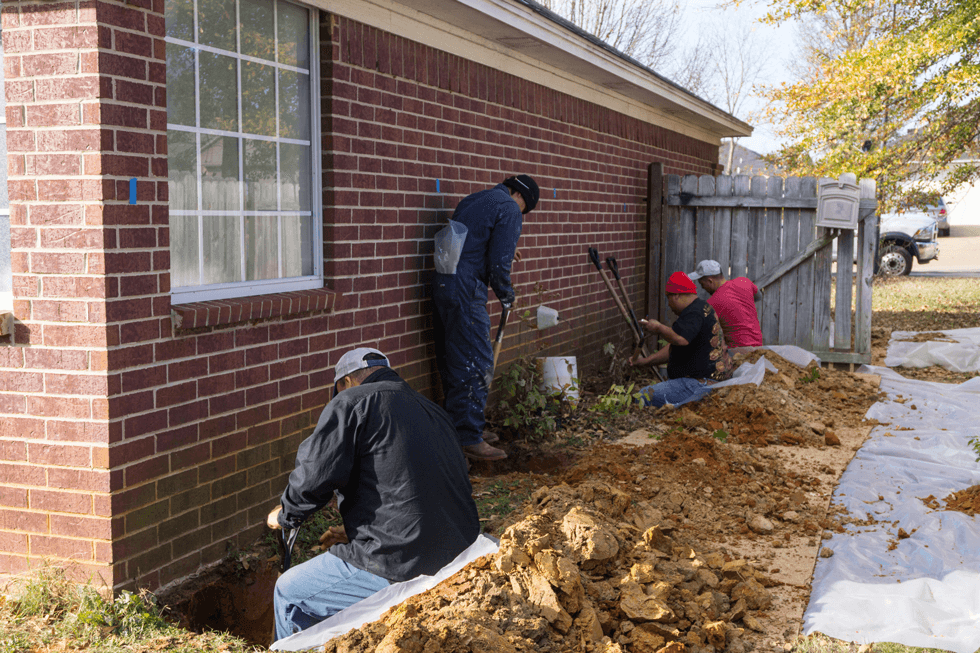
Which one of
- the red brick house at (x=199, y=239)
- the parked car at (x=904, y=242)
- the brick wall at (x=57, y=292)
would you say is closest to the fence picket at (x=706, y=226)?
the red brick house at (x=199, y=239)

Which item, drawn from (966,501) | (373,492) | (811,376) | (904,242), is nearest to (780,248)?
(811,376)

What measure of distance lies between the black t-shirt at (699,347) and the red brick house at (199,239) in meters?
2.53

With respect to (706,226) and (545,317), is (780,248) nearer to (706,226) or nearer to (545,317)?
(706,226)

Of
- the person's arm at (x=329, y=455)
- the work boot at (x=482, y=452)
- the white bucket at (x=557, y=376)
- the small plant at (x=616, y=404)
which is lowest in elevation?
the work boot at (x=482, y=452)

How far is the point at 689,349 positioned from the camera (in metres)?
8.35

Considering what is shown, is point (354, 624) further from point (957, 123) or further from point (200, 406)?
point (957, 123)

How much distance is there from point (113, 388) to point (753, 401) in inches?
220

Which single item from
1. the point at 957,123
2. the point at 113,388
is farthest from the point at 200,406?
the point at 957,123

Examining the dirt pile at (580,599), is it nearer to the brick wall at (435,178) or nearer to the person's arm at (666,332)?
the brick wall at (435,178)

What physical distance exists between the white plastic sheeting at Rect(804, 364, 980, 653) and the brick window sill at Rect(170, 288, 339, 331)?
3150 mm

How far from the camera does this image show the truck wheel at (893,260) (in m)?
23.2

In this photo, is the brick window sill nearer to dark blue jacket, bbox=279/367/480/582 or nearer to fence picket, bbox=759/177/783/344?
dark blue jacket, bbox=279/367/480/582

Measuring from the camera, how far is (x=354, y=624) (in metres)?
3.71

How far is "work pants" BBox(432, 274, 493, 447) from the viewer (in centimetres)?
638
